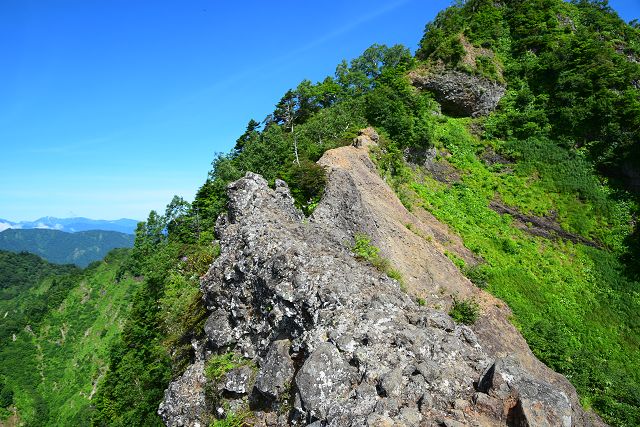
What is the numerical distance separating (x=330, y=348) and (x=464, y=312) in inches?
481

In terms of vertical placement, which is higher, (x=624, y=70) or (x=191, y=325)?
(x=624, y=70)

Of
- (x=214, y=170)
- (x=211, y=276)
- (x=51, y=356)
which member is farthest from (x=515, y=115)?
(x=51, y=356)

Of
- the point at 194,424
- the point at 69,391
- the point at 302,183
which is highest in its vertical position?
the point at 302,183

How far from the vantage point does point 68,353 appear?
93688 millimetres

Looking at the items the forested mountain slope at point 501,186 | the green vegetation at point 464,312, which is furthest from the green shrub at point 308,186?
the green vegetation at point 464,312

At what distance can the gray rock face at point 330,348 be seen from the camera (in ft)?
30.9

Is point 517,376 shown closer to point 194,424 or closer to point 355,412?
point 355,412

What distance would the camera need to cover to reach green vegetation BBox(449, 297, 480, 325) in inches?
808

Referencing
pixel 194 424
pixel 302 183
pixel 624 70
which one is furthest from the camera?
pixel 624 70

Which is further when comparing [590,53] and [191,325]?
[590,53]

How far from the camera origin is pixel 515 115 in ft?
137

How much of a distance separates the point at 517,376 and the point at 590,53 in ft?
153

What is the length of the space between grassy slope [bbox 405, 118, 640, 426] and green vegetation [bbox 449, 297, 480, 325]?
4520 millimetres

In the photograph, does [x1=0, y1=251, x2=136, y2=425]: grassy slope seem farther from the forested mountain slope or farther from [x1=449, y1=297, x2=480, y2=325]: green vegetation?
[x1=449, y1=297, x2=480, y2=325]: green vegetation
